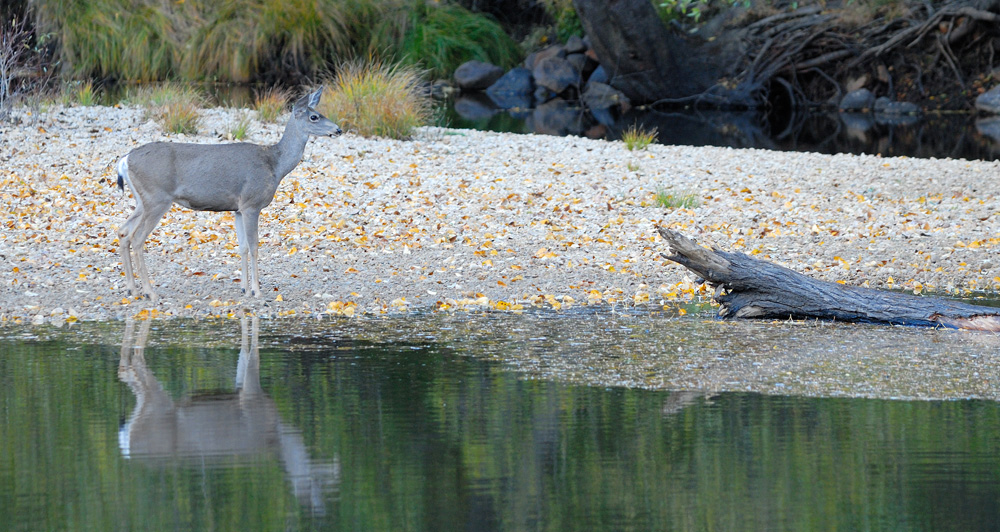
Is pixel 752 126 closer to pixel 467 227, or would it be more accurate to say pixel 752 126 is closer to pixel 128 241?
pixel 467 227

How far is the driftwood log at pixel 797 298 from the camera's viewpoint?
7.56 meters

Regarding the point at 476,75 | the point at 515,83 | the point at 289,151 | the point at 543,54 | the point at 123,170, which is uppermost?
the point at 543,54

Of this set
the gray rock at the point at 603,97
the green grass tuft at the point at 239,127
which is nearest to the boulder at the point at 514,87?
the gray rock at the point at 603,97

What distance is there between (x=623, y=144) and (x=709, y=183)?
3.43 meters

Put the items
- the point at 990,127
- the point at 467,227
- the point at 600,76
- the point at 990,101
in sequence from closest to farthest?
the point at 467,227 → the point at 990,127 → the point at 990,101 → the point at 600,76

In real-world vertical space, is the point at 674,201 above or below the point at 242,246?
above

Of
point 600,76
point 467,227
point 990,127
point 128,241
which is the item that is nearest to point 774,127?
point 990,127

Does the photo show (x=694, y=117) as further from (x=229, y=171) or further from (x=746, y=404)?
(x=746, y=404)

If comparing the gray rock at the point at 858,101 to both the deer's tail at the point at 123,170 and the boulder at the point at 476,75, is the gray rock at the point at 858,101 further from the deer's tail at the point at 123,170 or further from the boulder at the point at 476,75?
the deer's tail at the point at 123,170

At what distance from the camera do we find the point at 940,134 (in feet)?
72.6

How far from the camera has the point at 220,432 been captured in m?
5.35

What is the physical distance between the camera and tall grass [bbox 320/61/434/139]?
15740 millimetres

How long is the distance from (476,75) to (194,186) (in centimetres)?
2333

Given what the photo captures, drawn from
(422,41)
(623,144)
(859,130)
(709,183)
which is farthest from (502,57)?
(709,183)
